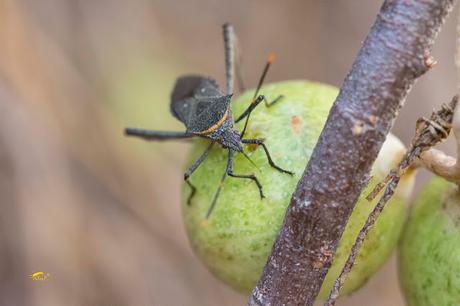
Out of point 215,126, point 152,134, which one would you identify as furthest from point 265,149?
point 152,134

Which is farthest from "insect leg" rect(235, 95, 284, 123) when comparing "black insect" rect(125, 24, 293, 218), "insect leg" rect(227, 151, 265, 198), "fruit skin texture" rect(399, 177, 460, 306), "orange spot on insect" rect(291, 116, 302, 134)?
"fruit skin texture" rect(399, 177, 460, 306)

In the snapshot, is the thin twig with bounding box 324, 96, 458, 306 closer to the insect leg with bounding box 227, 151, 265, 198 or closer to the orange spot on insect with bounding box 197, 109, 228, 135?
the insect leg with bounding box 227, 151, 265, 198

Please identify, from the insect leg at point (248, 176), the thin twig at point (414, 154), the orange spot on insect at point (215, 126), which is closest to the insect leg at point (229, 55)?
the orange spot on insect at point (215, 126)

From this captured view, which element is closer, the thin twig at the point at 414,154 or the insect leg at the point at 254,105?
the thin twig at the point at 414,154

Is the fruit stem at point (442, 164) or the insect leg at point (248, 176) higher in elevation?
the fruit stem at point (442, 164)

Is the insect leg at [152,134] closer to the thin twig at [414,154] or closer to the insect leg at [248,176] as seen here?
the insect leg at [248,176]

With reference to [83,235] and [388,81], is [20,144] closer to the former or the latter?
[83,235]

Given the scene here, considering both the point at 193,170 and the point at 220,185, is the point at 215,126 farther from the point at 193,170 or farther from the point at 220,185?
the point at 220,185
